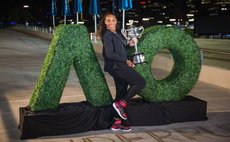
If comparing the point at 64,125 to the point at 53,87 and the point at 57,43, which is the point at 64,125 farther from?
the point at 57,43

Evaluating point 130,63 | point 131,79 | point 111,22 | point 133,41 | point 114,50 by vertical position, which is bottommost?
point 131,79

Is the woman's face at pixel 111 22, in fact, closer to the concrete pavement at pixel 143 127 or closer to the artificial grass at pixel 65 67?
the artificial grass at pixel 65 67

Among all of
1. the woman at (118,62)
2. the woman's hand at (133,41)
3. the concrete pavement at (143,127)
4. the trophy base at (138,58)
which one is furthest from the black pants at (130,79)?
the concrete pavement at (143,127)

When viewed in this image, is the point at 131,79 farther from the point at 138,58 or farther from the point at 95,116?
the point at 95,116

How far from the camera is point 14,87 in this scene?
11086 millimetres

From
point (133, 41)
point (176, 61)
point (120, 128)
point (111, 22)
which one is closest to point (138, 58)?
point (133, 41)

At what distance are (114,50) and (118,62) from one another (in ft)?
0.63

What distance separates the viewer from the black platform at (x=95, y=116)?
6.26 m

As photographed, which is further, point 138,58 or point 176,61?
point 176,61

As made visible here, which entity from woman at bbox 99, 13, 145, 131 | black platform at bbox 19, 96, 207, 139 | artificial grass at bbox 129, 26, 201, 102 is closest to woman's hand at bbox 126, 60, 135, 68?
woman at bbox 99, 13, 145, 131

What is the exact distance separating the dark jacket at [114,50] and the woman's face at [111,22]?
0.09 metres

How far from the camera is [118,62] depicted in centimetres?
628

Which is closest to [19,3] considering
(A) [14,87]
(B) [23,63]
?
(B) [23,63]

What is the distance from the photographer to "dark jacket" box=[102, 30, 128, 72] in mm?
6203
